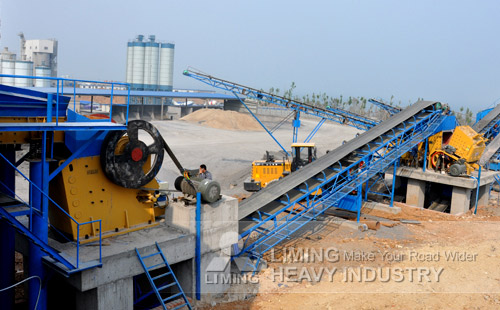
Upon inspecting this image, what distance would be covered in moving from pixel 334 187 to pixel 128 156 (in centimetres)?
726

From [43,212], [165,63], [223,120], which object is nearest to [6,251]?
[43,212]

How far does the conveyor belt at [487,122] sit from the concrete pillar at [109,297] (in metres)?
20.2

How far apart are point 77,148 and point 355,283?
6272mm

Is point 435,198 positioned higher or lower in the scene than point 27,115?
lower

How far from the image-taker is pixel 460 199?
1755 cm

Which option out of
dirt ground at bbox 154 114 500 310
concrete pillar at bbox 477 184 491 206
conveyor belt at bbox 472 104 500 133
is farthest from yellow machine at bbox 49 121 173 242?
conveyor belt at bbox 472 104 500 133

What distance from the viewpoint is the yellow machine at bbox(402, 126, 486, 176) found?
17844 mm

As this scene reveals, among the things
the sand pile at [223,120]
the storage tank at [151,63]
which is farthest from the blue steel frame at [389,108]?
the storage tank at [151,63]

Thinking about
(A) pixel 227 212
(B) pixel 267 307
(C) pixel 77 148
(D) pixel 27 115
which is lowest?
(B) pixel 267 307

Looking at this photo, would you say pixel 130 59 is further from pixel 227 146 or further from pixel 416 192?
pixel 416 192

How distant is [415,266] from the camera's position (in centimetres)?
1083

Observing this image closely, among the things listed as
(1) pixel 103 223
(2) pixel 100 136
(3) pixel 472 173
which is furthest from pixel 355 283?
(3) pixel 472 173

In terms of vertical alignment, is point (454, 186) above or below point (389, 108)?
below

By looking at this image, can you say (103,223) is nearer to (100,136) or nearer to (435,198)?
(100,136)
